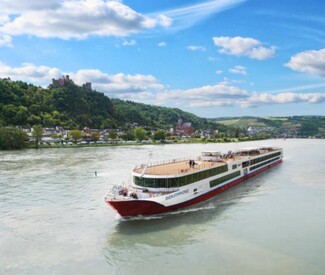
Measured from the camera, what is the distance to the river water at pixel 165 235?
2136cm

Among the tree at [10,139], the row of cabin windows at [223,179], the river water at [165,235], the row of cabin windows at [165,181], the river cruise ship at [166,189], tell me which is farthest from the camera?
the tree at [10,139]

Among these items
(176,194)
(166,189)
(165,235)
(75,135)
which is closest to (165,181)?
(166,189)

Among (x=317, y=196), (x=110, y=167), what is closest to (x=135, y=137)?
(x=110, y=167)

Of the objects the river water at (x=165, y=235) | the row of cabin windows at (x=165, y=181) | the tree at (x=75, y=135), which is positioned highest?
the tree at (x=75, y=135)

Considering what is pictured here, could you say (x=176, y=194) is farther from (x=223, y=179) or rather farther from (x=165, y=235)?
(x=223, y=179)

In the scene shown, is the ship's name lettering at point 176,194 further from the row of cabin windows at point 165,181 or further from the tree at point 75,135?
the tree at point 75,135

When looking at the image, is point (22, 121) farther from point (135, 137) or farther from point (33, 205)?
point (33, 205)

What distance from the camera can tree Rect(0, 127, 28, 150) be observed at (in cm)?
10599

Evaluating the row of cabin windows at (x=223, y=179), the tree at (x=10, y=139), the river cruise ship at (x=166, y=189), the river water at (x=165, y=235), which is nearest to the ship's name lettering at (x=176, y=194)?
the river cruise ship at (x=166, y=189)

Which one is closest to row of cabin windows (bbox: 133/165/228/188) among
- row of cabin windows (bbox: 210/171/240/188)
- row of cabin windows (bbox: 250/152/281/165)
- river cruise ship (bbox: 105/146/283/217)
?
river cruise ship (bbox: 105/146/283/217)

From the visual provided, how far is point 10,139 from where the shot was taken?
107 meters

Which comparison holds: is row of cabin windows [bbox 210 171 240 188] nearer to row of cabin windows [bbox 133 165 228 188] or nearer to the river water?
the river water

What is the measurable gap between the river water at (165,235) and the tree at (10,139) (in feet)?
230

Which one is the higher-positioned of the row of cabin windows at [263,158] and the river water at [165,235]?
the row of cabin windows at [263,158]
